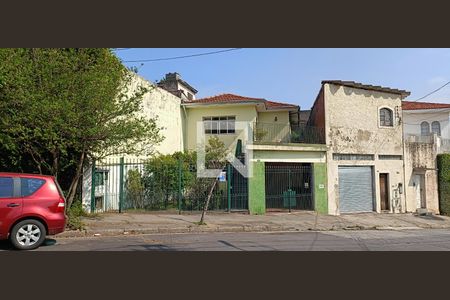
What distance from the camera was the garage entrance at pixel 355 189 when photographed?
20.6 metres

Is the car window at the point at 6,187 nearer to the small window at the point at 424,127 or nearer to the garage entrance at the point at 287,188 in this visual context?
the garage entrance at the point at 287,188

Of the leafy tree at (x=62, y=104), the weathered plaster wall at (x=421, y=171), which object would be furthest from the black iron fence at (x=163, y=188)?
the weathered plaster wall at (x=421, y=171)

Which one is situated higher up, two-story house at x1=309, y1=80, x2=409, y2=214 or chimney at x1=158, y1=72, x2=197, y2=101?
chimney at x1=158, y1=72, x2=197, y2=101

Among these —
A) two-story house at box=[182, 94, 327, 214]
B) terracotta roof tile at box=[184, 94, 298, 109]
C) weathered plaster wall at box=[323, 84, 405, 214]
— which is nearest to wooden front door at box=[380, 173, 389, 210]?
weathered plaster wall at box=[323, 84, 405, 214]

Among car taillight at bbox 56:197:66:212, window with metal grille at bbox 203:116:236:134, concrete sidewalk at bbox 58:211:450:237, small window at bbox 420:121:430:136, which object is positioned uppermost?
small window at bbox 420:121:430:136

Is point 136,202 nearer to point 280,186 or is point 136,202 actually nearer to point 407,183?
point 280,186

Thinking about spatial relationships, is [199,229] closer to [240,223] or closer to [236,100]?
[240,223]

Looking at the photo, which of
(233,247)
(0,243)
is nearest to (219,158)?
(233,247)

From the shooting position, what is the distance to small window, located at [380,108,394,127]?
2198 cm

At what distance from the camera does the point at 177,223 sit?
Result: 13.5 metres

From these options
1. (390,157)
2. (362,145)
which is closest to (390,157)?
(390,157)

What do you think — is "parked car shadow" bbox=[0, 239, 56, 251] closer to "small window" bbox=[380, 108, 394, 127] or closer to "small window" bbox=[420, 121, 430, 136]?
"small window" bbox=[380, 108, 394, 127]

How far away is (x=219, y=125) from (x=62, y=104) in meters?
15.3

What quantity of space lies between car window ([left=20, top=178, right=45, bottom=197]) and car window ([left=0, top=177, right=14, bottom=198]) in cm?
20
